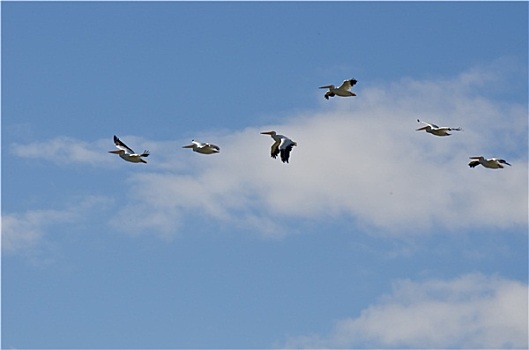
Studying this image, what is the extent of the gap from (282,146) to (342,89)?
14.9ft

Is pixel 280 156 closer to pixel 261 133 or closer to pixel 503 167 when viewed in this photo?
pixel 261 133

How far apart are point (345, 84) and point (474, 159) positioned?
186 inches

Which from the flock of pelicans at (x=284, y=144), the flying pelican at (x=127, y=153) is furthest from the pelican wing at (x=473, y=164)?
the flying pelican at (x=127, y=153)

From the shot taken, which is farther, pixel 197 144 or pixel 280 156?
pixel 197 144

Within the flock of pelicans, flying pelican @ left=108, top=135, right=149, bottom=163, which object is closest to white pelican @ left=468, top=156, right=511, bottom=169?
the flock of pelicans

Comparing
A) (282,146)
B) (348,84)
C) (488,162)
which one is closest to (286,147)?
(282,146)

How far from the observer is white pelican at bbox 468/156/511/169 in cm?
4619

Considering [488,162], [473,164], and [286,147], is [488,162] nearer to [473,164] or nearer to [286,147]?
[473,164]

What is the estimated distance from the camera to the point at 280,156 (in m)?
43.0

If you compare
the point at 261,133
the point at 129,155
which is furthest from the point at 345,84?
the point at 129,155

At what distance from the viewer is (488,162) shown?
4628 cm

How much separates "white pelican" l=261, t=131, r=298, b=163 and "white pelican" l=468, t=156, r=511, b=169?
6.17 meters

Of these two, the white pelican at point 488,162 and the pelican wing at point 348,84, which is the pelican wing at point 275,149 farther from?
the white pelican at point 488,162

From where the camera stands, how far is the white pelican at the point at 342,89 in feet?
155
